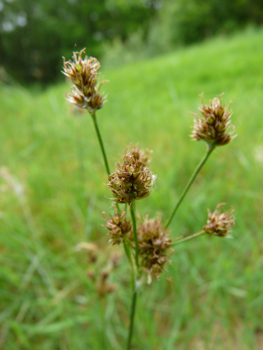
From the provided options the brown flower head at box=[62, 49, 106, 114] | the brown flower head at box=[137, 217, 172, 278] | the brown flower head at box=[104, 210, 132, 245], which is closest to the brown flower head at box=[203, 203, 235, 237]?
the brown flower head at box=[137, 217, 172, 278]

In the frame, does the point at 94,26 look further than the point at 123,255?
Yes

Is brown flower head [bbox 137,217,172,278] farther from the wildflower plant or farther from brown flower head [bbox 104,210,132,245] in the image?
brown flower head [bbox 104,210,132,245]

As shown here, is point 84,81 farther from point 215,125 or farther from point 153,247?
point 153,247

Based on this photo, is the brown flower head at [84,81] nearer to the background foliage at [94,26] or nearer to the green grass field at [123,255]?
the green grass field at [123,255]

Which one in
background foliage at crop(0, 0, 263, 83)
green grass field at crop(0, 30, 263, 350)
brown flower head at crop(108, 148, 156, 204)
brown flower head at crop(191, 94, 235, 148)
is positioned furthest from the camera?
background foliage at crop(0, 0, 263, 83)

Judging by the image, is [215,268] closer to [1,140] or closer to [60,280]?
[60,280]

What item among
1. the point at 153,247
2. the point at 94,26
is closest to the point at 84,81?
the point at 153,247
